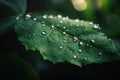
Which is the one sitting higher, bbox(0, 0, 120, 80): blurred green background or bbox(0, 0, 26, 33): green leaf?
bbox(0, 0, 26, 33): green leaf

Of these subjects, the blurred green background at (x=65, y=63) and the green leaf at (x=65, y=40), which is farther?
the blurred green background at (x=65, y=63)

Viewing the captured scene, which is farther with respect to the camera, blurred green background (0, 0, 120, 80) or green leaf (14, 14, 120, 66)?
blurred green background (0, 0, 120, 80)

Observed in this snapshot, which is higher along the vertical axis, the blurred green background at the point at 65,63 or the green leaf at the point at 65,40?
the green leaf at the point at 65,40

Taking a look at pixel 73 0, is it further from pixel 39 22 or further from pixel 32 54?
pixel 39 22

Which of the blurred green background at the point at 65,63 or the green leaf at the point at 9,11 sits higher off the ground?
the green leaf at the point at 9,11
